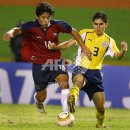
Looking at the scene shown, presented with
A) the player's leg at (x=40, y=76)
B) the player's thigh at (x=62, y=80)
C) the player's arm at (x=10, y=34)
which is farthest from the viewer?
the player's leg at (x=40, y=76)

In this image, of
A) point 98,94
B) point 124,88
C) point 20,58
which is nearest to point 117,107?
point 124,88

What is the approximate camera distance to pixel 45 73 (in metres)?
12.7

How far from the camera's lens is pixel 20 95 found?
18.2 m

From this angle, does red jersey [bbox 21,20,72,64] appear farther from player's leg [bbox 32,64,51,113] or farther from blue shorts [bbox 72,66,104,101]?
blue shorts [bbox 72,66,104,101]

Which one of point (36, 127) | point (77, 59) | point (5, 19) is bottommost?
point (5, 19)

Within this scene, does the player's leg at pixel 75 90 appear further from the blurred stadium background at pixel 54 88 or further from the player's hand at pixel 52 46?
the player's hand at pixel 52 46

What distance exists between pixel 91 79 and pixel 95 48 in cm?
62

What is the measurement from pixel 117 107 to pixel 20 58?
484 centimetres

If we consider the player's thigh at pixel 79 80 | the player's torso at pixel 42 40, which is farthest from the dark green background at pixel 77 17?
the player's thigh at pixel 79 80

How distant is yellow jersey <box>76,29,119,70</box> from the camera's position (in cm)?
1180

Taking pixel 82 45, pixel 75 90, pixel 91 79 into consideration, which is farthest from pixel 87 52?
pixel 75 90

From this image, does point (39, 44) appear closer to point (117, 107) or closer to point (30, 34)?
point (30, 34)

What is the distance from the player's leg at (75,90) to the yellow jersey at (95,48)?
0.37 metres

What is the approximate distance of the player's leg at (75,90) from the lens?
10.8 m
